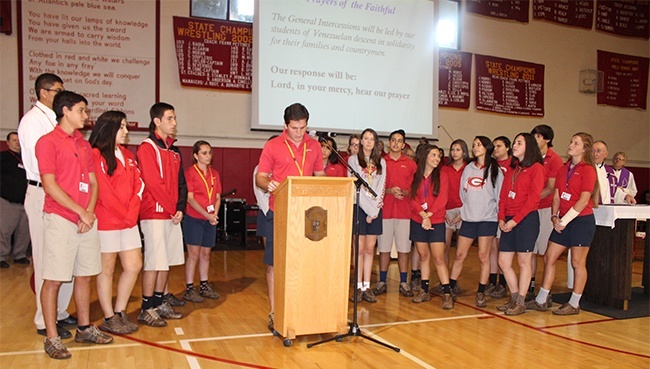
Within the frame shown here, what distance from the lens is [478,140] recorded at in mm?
5250

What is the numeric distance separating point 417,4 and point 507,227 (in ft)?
21.3

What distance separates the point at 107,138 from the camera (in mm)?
3820

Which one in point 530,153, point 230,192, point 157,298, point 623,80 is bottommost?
point 157,298

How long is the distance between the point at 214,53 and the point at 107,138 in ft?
18.6

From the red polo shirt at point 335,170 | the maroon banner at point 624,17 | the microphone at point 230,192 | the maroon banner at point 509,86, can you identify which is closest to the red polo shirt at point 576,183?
the red polo shirt at point 335,170

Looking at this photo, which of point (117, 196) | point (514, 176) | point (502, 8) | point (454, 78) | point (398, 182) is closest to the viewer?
point (117, 196)

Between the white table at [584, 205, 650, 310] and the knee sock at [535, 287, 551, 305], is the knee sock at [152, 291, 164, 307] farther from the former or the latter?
the white table at [584, 205, 650, 310]

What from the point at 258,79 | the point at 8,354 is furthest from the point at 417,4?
the point at 8,354

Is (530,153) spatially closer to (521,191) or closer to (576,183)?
(521,191)

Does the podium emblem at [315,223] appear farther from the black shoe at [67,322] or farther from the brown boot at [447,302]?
the black shoe at [67,322]

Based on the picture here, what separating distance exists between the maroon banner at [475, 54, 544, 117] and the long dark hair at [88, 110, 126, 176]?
906 cm

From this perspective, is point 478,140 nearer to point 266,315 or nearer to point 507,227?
point 507,227

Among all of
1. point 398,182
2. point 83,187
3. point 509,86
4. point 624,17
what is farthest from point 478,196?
point 624,17

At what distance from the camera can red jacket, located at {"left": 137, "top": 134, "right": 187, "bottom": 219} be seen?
13.7 feet
